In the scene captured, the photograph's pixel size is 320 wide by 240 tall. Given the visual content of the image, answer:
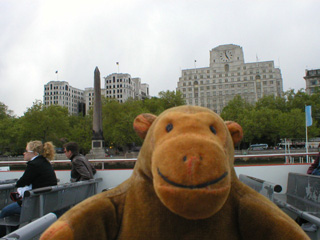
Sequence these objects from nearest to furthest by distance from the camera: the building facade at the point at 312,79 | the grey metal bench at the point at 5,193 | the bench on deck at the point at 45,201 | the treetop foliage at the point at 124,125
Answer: the bench on deck at the point at 45,201, the grey metal bench at the point at 5,193, the treetop foliage at the point at 124,125, the building facade at the point at 312,79

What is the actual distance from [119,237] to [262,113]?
39.5 metres

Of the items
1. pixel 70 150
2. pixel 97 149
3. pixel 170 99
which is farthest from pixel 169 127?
pixel 170 99

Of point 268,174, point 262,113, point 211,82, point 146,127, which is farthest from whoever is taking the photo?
point 211,82

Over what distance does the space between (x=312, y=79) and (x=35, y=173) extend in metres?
79.1

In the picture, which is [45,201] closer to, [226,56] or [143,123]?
[143,123]

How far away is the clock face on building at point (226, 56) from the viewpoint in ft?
308

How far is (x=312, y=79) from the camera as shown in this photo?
70.0m

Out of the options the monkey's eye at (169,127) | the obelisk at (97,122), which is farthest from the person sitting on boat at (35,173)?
the obelisk at (97,122)

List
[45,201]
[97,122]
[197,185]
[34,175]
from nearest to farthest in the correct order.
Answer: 1. [197,185]
2. [45,201]
3. [34,175]
4. [97,122]

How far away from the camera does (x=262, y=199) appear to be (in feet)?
4.77

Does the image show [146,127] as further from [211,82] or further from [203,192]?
[211,82]

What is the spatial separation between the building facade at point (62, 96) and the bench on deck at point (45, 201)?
11680 centimetres

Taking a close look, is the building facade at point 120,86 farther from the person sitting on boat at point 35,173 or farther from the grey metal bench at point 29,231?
the grey metal bench at point 29,231

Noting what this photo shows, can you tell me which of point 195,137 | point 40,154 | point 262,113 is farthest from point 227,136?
point 262,113
